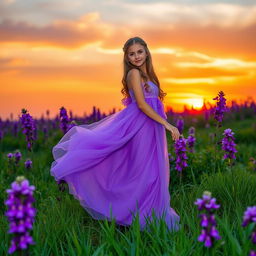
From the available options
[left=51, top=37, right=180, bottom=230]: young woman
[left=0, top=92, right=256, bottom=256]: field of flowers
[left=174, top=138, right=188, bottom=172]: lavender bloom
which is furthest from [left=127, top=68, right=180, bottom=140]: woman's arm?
[left=174, top=138, right=188, bottom=172]: lavender bloom

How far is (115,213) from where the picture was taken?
4648 millimetres

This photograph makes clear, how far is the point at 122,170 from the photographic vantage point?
4.79 metres

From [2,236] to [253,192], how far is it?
3.05 meters

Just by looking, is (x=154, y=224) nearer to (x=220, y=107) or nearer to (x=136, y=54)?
(x=136, y=54)

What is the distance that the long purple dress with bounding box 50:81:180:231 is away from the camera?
183 inches

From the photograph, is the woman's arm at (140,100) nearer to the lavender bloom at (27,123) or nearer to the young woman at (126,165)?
the young woman at (126,165)

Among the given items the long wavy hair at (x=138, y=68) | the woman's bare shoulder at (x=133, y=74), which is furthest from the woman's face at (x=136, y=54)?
the woman's bare shoulder at (x=133, y=74)

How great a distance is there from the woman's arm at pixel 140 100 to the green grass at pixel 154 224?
931 mm

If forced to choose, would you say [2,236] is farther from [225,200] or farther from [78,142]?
[225,200]

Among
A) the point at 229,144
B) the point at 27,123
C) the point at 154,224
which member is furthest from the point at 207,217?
the point at 27,123

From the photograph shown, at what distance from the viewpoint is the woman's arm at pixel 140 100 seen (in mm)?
4637

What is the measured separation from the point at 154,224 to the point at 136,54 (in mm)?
1952

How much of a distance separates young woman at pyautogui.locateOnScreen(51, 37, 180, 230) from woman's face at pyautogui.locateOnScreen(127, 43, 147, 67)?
6.4 inches

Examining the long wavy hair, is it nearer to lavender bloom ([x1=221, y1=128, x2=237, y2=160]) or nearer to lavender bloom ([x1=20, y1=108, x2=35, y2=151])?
lavender bloom ([x1=221, y1=128, x2=237, y2=160])
